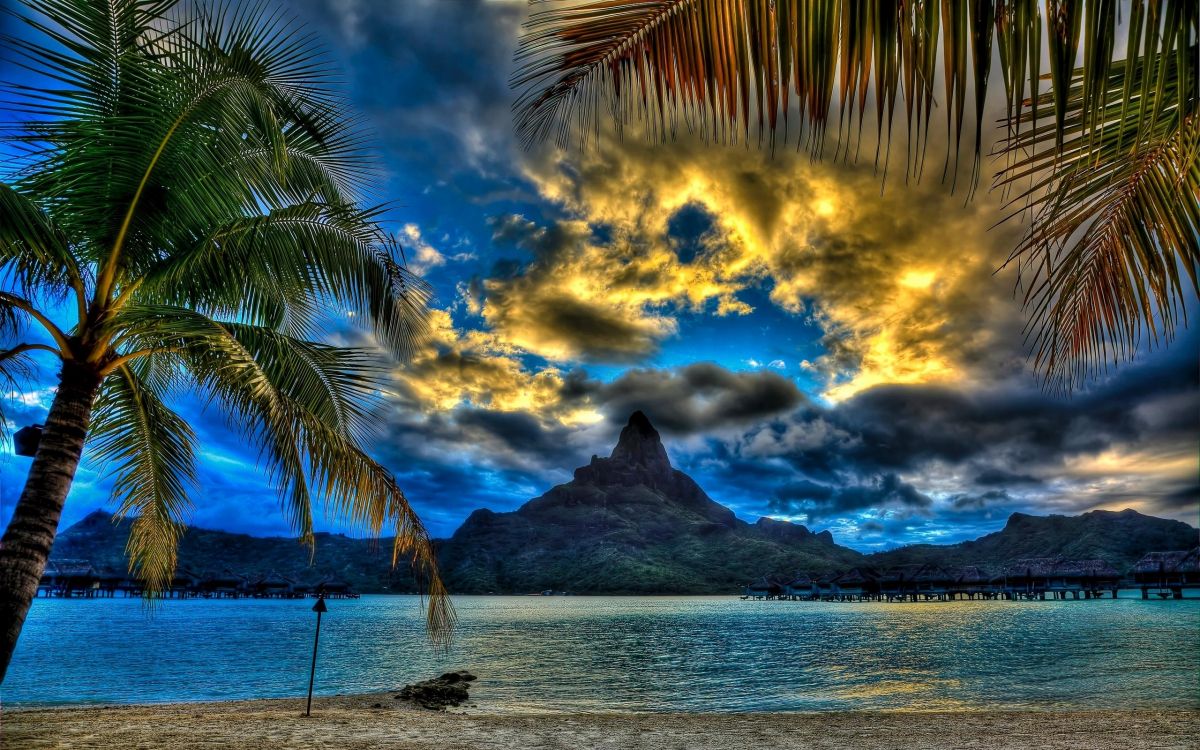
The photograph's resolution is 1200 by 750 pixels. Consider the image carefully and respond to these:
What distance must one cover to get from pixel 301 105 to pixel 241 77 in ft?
4.16

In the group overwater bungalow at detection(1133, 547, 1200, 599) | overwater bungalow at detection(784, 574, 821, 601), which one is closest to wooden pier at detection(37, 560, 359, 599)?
overwater bungalow at detection(784, 574, 821, 601)

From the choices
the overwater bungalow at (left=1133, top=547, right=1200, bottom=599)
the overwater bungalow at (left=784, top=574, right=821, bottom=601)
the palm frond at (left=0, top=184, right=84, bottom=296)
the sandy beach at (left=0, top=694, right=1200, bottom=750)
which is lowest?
the overwater bungalow at (left=784, top=574, right=821, bottom=601)

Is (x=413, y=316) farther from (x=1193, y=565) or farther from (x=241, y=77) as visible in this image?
(x=1193, y=565)

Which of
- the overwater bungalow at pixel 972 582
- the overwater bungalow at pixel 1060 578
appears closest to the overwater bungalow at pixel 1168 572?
the overwater bungalow at pixel 1060 578

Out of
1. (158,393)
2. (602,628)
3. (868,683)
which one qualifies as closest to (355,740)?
(158,393)

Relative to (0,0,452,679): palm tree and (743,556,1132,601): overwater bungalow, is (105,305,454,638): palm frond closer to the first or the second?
(0,0,452,679): palm tree

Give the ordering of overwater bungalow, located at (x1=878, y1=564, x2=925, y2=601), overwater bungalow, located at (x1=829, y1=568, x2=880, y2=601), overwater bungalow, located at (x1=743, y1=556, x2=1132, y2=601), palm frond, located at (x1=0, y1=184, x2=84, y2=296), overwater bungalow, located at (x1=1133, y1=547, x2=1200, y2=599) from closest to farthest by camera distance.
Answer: palm frond, located at (x1=0, y1=184, x2=84, y2=296) < overwater bungalow, located at (x1=1133, y1=547, x2=1200, y2=599) < overwater bungalow, located at (x1=743, y1=556, x2=1132, y2=601) < overwater bungalow, located at (x1=878, y1=564, x2=925, y2=601) < overwater bungalow, located at (x1=829, y1=568, x2=880, y2=601)

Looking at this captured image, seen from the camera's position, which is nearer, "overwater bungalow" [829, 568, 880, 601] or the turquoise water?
the turquoise water

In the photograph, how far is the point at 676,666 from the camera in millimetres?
32531

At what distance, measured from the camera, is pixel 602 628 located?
60.1 meters

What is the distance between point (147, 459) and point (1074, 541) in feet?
666

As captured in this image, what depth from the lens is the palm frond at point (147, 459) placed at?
320 inches

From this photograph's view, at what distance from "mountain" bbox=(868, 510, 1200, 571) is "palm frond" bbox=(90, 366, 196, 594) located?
557 feet

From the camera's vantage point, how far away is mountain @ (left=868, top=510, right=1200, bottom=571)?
148 m
